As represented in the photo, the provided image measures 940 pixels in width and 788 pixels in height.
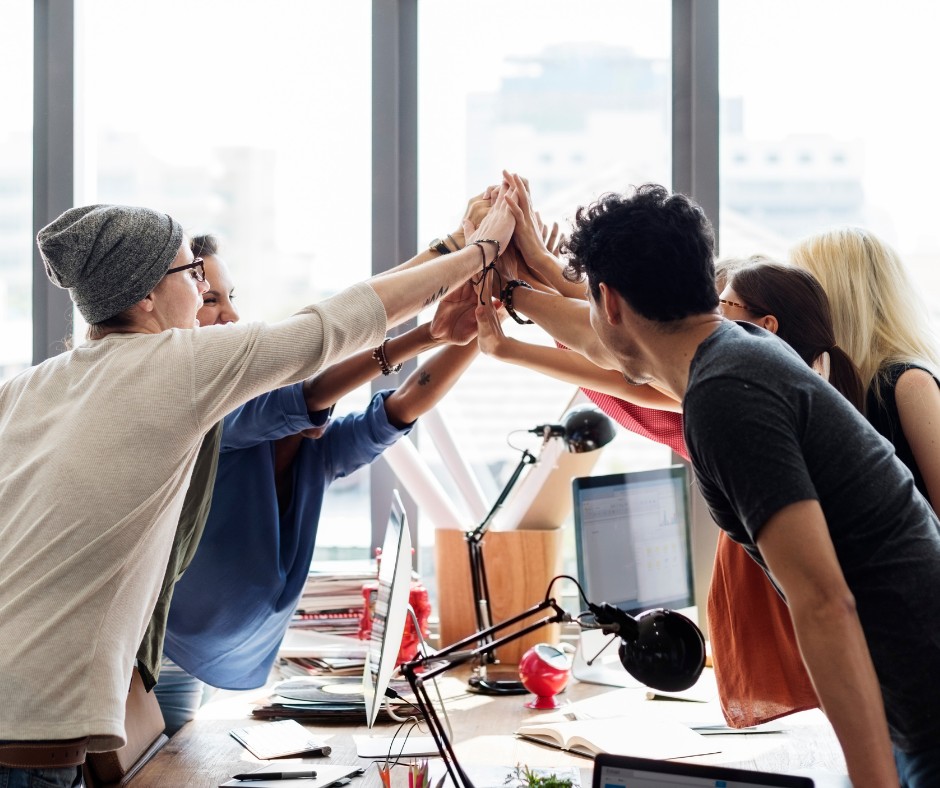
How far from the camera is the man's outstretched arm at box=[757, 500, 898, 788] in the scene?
978mm

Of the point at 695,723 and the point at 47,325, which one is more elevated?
the point at 47,325

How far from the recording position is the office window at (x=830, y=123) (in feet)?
8.53

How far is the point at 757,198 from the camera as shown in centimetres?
265

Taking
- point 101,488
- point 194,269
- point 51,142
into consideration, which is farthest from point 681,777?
point 51,142

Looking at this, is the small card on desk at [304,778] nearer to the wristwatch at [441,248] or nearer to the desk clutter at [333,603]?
the desk clutter at [333,603]

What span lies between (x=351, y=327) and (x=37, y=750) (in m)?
0.76

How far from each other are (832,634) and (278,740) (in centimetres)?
118

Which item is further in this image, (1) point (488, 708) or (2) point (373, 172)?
(2) point (373, 172)

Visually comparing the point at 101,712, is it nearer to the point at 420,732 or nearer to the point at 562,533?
the point at 420,732

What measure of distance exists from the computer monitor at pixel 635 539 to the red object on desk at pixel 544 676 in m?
0.19

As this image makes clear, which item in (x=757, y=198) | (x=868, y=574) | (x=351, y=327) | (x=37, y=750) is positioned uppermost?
(x=757, y=198)

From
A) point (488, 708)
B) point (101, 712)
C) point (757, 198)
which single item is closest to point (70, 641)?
point (101, 712)

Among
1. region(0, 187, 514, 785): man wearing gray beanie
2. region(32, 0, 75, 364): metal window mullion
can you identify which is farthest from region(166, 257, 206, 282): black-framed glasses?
region(32, 0, 75, 364): metal window mullion

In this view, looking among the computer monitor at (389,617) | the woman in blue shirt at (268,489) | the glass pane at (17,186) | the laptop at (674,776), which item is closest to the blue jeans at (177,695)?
the woman in blue shirt at (268,489)
